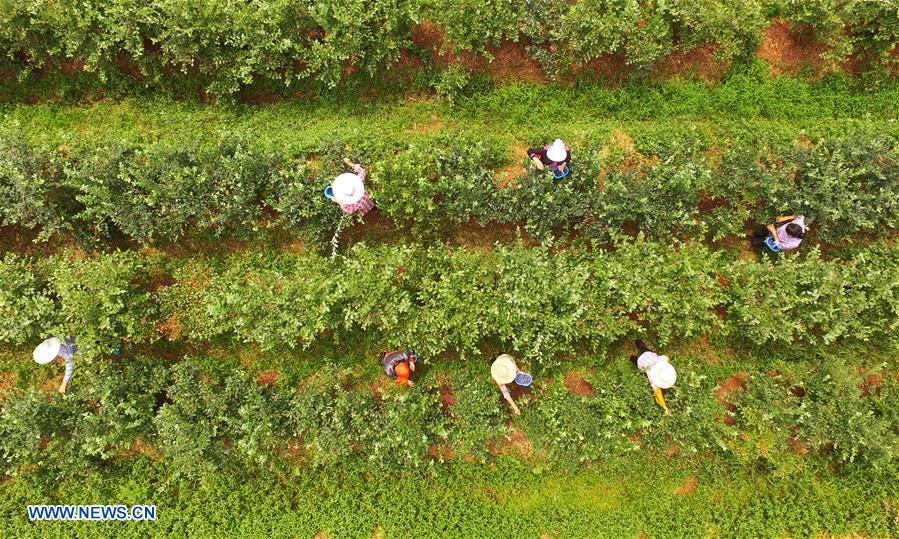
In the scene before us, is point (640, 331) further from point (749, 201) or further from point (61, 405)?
point (61, 405)

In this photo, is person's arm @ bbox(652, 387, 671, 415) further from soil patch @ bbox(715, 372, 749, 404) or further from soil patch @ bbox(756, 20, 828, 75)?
soil patch @ bbox(756, 20, 828, 75)

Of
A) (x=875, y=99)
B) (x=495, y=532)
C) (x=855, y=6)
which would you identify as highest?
(x=855, y=6)

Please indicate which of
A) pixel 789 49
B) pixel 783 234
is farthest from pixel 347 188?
pixel 789 49

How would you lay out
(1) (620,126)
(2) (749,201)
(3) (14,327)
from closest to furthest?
(3) (14,327) < (2) (749,201) < (1) (620,126)

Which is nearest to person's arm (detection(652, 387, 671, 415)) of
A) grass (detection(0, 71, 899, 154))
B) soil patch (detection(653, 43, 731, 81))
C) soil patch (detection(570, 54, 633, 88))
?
grass (detection(0, 71, 899, 154))

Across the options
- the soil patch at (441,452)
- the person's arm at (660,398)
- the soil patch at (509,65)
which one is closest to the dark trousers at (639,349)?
the person's arm at (660,398)

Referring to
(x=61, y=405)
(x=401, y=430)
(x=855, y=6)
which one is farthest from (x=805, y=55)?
(x=61, y=405)
